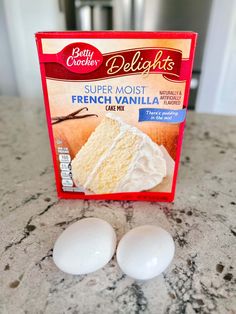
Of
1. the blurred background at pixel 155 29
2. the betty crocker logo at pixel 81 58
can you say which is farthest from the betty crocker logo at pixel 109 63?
the blurred background at pixel 155 29

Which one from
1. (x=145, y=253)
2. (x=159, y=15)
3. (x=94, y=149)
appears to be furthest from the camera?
(x=159, y=15)

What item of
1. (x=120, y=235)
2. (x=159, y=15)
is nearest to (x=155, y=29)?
(x=159, y=15)

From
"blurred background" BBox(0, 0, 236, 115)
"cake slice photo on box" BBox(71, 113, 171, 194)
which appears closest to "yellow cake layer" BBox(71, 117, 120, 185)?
"cake slice photo on box" BBox(71, 113, 171, 194)

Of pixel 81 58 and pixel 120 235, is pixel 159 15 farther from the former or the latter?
pixel 120 235

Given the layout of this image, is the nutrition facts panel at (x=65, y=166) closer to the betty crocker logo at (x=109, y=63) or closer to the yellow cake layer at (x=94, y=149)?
the yellow cake layer at (x=94, y=149)

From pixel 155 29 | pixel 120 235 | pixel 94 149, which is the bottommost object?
pixel 120 235

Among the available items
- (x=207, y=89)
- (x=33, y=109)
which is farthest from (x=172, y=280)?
(x=207, y=89)

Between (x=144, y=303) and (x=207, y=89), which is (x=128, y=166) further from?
(x=207, y=89)
